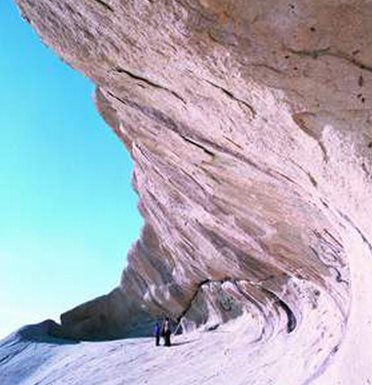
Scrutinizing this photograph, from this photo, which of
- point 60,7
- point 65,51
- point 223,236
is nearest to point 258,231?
point 223,236

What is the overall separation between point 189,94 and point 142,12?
1.08 meters

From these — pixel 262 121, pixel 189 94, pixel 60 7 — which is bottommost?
pixel 262 121

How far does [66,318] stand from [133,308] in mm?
3787

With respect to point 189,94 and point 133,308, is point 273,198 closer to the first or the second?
point 189,94

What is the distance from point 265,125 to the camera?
15.2 ft

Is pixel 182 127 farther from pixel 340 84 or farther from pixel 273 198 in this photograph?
pixel 340 84

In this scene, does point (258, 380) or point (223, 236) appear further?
point (223, 236)

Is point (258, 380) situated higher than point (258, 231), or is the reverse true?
point (258, 231)

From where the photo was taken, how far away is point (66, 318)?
24719mm

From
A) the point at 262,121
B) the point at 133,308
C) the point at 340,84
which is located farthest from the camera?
the point at 133,308

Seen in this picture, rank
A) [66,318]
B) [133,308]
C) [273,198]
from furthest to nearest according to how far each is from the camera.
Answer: [66,318] → [133,308] → [273,198]

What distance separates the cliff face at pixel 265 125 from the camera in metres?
3.74

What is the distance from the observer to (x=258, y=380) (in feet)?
29.8

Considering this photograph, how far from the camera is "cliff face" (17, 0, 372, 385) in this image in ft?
12.3
